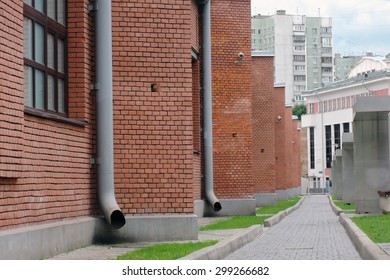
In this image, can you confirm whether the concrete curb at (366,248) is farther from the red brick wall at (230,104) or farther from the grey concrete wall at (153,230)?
the red brick wall at (230,104)

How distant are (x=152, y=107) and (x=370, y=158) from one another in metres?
14.8

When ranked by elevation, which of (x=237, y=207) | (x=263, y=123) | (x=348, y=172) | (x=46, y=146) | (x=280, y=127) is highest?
(x=280, y=127)

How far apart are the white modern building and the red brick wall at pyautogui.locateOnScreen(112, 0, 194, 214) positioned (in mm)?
89642

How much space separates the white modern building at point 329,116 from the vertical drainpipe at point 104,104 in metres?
90.6

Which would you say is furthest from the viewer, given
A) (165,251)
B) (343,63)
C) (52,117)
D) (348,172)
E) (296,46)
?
(343,63)

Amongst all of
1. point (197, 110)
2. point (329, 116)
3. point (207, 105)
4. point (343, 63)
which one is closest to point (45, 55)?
point (197, 110)

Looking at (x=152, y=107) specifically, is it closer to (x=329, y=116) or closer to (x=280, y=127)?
(x=280, y=127)

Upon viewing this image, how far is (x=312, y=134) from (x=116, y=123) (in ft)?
364

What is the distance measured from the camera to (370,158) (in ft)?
96.5

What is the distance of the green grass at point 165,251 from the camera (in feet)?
39.0

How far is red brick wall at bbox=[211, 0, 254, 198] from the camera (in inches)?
1212

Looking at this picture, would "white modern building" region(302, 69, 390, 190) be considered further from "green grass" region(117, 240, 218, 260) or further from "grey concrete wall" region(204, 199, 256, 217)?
"green grass" region(117, 240, 218, 260)

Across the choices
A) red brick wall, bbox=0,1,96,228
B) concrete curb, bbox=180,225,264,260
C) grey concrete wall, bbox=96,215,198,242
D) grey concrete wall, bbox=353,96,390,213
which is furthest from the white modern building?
red brick wall, bbox=0,1,96,228

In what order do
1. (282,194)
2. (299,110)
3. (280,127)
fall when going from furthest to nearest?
(299,110), (282,194), (280,127)
